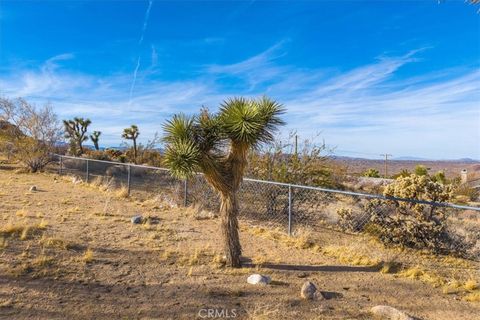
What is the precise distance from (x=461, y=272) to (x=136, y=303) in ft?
19.1

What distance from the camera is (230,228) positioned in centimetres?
567

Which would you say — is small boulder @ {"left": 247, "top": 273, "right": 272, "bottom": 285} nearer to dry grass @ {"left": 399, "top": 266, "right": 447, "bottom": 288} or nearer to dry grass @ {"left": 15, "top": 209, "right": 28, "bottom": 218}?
dry grass @ {"left": 399, "top": 266, "right": 447, "bottom": 288}

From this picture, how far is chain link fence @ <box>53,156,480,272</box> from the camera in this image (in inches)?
297

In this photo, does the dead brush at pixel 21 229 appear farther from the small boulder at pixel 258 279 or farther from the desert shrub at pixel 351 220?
the desert shrub at pixel 351 220

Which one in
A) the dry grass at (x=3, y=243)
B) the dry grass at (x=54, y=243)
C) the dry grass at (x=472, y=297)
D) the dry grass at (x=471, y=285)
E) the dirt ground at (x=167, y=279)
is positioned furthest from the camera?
the dry grass at (x=54, y=243)

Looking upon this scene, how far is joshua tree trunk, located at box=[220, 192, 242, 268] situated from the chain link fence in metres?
2.34

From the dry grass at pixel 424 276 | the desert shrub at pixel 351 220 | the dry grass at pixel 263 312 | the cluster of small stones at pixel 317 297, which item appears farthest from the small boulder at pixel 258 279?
the desert shrub at pixel 351 220

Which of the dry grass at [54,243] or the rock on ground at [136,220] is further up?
the rock on ground at [136,220]

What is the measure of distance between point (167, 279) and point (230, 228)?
4.20 ft

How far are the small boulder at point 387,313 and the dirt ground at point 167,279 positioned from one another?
112 millimetres

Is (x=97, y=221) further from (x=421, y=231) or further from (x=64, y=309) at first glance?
(x=421, y=231)

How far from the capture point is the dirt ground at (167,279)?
13.7ft

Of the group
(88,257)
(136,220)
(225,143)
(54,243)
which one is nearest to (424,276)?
(225,143)

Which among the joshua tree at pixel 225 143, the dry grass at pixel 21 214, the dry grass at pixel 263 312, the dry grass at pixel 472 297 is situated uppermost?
the joshua tree at pixel 225 143
